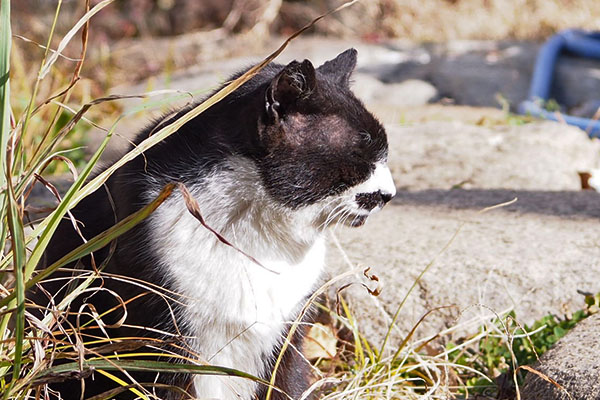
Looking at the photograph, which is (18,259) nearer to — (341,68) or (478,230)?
(341,68)

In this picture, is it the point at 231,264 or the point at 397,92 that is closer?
the point at 231,264

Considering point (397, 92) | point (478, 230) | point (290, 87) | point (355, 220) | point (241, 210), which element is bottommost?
point (397, 92)

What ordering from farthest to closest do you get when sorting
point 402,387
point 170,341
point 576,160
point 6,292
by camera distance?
point 576,160
point 402,387
point 170,341
point 6,292

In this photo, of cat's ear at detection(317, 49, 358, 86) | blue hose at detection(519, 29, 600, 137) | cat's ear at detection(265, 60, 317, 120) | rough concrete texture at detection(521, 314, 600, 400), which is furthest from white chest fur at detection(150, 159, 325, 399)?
Answer: blue hose at detection(519, 29, 600, 137)

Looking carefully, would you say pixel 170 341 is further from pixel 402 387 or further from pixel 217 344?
pixel 402 387

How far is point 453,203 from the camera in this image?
320 cm

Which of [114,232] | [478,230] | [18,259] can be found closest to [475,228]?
[478,230]

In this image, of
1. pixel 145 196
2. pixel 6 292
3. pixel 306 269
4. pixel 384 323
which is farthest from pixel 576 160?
pixel 6 292

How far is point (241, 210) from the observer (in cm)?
182

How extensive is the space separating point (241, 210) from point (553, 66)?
16.4 feet

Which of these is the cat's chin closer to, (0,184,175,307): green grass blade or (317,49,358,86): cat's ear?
(317,49,358,86): cat's ear

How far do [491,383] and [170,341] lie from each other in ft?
3.55

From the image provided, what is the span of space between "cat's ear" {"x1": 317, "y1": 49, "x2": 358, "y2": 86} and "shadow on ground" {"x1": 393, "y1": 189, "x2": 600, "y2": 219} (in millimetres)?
1239

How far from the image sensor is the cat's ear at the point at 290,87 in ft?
5.51
